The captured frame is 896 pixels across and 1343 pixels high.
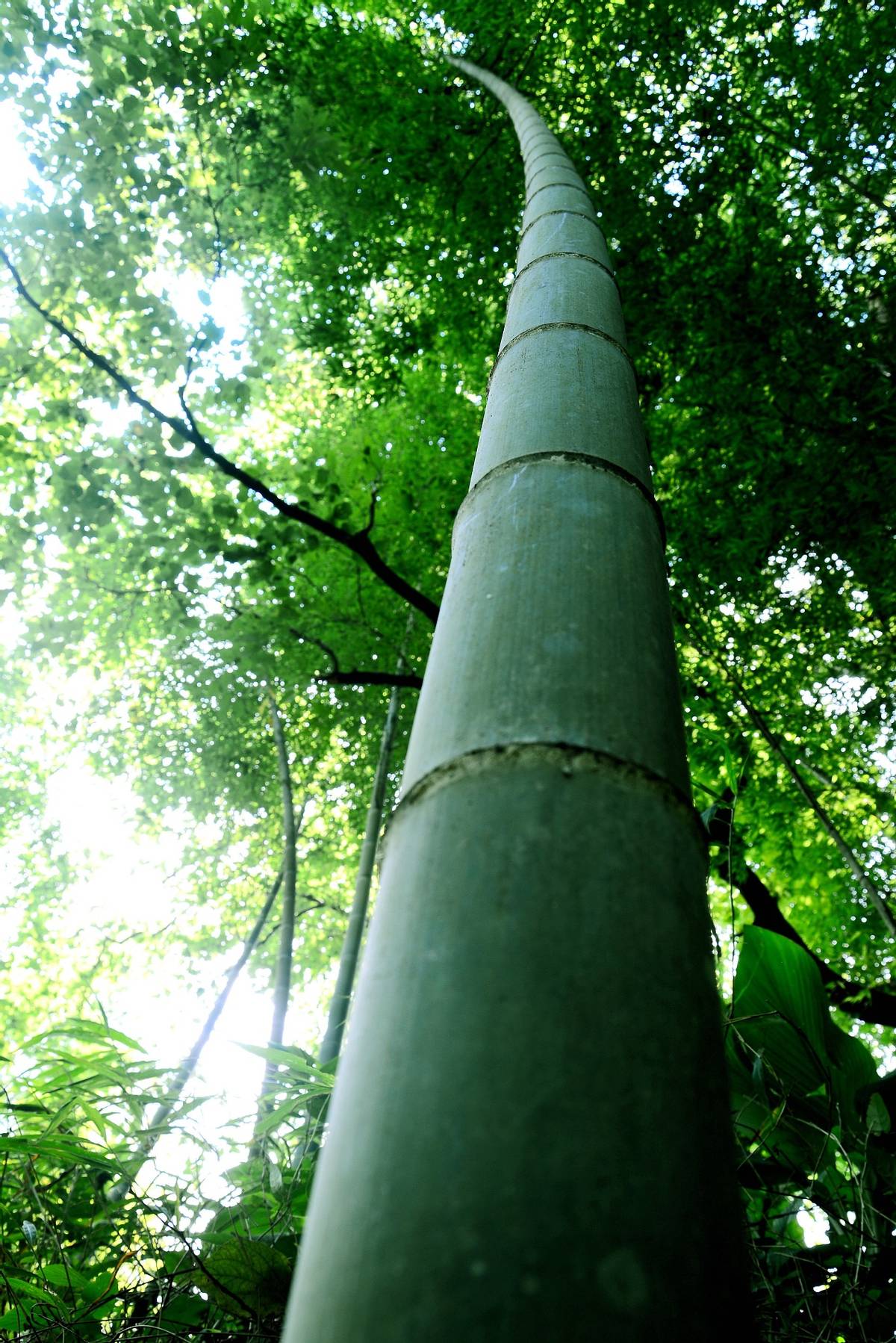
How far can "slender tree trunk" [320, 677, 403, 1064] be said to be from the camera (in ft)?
13.5

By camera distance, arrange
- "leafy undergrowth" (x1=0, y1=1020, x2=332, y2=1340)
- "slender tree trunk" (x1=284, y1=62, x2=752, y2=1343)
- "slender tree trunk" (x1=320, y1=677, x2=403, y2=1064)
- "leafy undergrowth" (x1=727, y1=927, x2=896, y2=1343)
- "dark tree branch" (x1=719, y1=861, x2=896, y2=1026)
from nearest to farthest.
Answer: "slender tree trunk" (x1=284, y1=62, x2=752, y2=1343) → "leafy undergrowth" (x1=0, y1=1020, x2=332, y2=1340) → "leafy undergrowth" (x1=727, y1=927, x2=896, y2=1343) → "dark tree branch" (x1=719, y1=861, x2=896, y2=1026) → "slender tree trunk" (x1=320, y1=677, x2=403, y2=1064)

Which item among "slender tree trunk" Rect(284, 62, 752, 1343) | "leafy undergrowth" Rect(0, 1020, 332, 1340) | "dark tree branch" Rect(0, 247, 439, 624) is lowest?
"leafy undergrowth" Rect(0, 1020, 332, 1340)

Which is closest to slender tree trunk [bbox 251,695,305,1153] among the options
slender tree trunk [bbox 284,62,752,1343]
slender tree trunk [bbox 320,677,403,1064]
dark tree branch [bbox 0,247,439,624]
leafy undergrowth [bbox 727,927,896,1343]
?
slender tree trunk [bbox 320,677,403,1064]

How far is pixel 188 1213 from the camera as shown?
121 cm

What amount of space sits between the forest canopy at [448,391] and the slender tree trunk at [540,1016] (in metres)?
1.12

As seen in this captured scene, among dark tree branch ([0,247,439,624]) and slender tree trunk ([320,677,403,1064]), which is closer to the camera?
dark tree branch ([0,247,439,624])

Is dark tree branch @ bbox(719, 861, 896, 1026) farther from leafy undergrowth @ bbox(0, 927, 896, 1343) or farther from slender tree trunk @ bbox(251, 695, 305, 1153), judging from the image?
slender tree trunk @ bbox(251, 695, 305, 1153)

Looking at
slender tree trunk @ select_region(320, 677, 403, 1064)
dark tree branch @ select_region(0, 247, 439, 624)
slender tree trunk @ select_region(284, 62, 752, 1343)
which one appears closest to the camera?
slender tree trunk @ select_region(284, 62, 752, 1343)

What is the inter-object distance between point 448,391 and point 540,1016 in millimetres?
6516

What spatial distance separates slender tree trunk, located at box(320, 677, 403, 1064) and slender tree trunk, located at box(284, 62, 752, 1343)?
3616 millimetres

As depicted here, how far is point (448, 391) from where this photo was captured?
635 centimetres

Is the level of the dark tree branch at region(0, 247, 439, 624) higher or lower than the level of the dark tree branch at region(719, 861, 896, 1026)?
higher

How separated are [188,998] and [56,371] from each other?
651 cm

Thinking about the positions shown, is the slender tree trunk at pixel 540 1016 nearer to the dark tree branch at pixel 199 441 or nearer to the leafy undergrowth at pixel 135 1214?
the leafy undergrowth at pixel 135 1214
